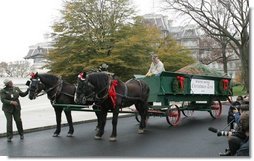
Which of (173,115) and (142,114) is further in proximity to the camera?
(173,115)

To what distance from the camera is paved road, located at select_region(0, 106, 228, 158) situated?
21.5ft

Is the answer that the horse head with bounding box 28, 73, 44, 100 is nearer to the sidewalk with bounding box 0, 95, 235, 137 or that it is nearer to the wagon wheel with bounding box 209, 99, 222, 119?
the sidewalk with bounding box 0, 95, 235, 137

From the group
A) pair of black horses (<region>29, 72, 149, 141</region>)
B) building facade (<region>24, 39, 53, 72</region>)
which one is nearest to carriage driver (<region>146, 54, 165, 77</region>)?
pair of black horses (<region>29, 72, 149, 141</region>)

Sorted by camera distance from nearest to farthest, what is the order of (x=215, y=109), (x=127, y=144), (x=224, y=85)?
(x=127, y=144), (x=224, y=85), (x=215, y=109)

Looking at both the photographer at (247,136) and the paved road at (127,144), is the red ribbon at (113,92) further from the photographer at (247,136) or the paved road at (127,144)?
the photographer at (247,136)

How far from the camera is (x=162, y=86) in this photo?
9156mm

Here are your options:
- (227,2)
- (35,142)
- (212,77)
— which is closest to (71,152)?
(35,142)

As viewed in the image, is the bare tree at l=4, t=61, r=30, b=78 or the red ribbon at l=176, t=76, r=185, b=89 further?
the red ribbon at l=176, t=76, r=185, b=89

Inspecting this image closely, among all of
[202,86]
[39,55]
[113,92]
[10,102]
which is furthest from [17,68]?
[202,86]

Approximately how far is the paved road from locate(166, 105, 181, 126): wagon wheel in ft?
0.73

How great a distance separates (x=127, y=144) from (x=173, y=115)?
270cm

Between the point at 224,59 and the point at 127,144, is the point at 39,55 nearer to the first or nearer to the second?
the point at 127,144

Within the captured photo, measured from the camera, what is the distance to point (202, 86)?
33.8ft

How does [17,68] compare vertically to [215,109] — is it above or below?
above
